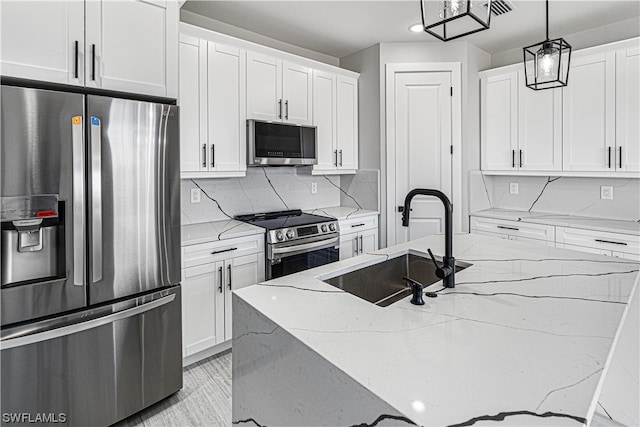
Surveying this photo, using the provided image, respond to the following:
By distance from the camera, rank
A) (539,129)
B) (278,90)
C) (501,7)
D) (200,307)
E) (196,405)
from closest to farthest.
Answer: (196,405) < (200,307) < (501,7) < (278,90) < (539,129)

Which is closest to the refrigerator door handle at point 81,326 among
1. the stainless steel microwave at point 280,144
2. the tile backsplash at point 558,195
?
the stainless steel microwave at point 280,144

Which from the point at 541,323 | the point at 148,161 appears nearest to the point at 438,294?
the point at 541,323

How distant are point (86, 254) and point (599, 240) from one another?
363 centimetres

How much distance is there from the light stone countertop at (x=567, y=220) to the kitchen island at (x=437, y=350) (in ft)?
5.24

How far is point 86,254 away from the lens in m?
1.72

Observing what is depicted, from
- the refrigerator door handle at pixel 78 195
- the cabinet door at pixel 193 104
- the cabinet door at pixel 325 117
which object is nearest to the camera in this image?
the refrigerator door handle at pixel 78 195

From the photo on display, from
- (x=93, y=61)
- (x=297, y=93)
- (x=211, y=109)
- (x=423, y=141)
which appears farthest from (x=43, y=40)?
(x=423, y=141)

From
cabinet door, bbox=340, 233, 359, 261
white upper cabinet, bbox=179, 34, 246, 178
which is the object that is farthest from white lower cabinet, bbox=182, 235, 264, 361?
cabinet door, bbox=340, 233, 359, 261

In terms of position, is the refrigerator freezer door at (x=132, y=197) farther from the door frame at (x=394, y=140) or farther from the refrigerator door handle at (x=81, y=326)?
the door frame at (x=394, y=140)

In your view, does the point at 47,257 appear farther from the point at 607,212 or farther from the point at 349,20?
the point at 607,212

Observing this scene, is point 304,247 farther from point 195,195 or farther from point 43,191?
point 43,191

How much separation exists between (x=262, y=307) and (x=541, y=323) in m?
0.87

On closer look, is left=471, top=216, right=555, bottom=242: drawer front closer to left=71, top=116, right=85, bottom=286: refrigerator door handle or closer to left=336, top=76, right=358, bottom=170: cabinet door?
left=336, top=76, right=358, bottom=170: cabinet door

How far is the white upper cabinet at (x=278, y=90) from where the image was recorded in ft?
9.83
